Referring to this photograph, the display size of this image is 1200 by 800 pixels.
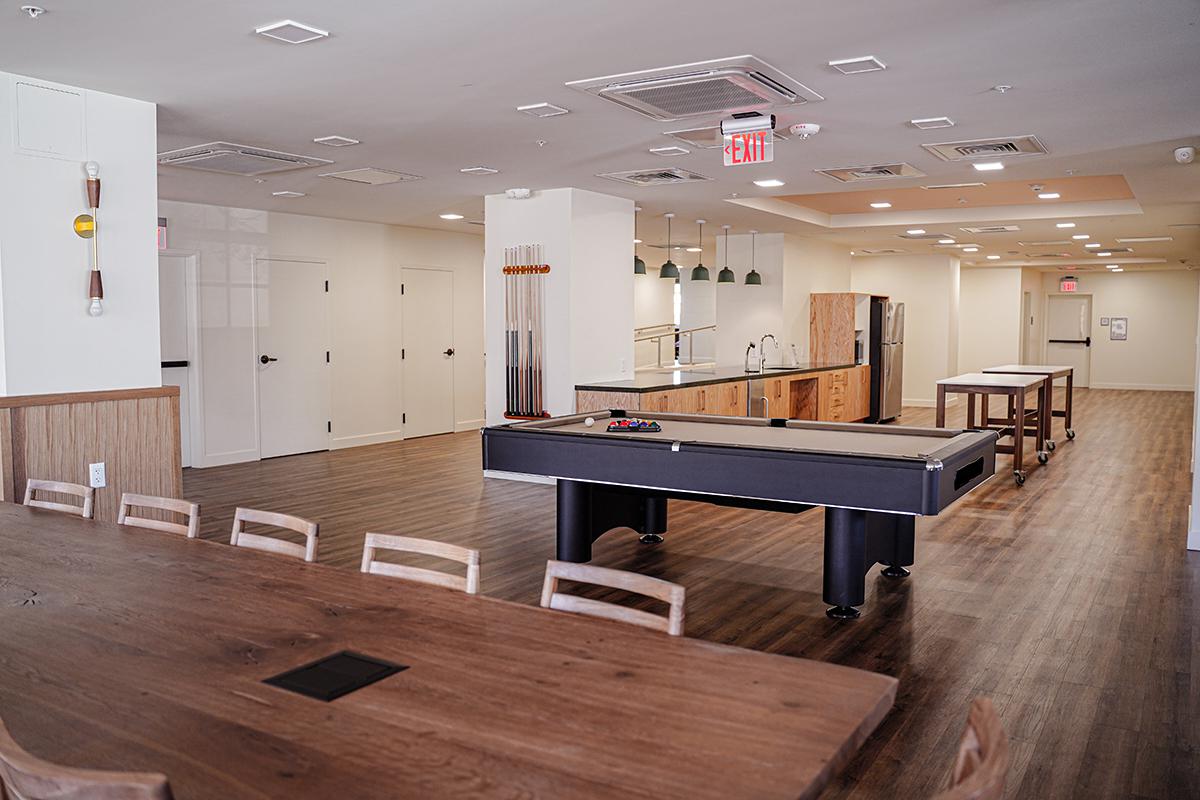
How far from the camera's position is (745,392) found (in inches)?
385

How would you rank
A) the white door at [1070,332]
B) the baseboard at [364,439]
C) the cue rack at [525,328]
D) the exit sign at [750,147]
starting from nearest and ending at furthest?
the exit sign at [750,147], the cue rack at [525,328], the baseboard at [364,439], the white door at [1070,332]

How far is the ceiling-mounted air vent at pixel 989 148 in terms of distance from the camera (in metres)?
6.07

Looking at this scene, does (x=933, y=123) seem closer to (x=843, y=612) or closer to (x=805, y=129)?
(x=805, y=129)

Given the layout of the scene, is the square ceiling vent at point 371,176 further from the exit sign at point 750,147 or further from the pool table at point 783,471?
the exit sign at point 750,147

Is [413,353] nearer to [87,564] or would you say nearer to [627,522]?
[627,522]

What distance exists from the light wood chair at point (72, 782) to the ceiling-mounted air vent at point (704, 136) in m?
4.99

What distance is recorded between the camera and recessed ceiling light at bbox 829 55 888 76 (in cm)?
419

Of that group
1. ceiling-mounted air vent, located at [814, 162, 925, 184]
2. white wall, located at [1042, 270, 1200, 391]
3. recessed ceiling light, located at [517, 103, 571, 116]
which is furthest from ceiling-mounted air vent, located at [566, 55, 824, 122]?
white wall, located at [1042, 270, 1200, 391]

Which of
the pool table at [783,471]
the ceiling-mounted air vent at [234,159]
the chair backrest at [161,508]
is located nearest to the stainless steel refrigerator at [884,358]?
the pool table at [783,471]

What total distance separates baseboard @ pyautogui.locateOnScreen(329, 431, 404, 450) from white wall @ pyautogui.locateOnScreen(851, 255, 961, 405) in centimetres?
889

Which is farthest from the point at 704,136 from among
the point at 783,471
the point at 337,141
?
the point at 783,471

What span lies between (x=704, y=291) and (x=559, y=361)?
32.9ft

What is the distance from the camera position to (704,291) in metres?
17.9

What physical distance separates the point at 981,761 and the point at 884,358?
1197cm
